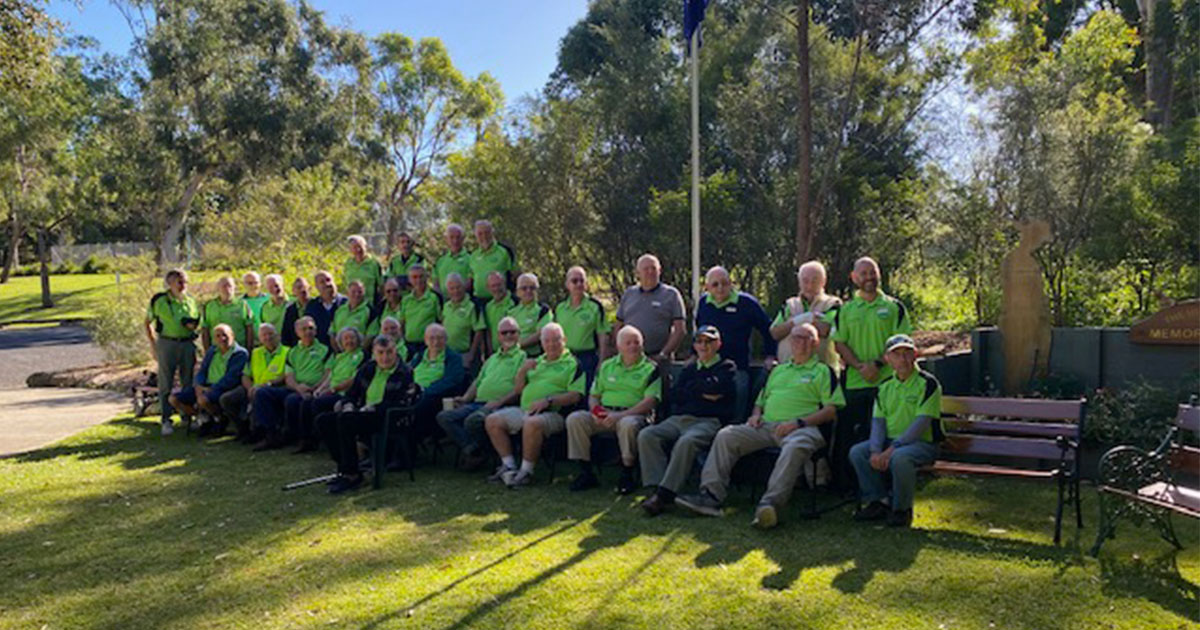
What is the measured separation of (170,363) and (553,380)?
4938 mm

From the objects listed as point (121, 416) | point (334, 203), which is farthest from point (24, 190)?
point (121, 416)

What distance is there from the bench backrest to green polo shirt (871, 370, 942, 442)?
0.30m

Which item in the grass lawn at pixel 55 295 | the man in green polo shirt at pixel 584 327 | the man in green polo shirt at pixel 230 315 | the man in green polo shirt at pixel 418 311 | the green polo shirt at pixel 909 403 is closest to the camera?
the green polo shirt at pixel 909 403

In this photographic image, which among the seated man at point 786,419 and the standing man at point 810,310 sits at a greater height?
the standing man at point 810,310

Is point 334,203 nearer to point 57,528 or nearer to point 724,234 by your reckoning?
point 724,234

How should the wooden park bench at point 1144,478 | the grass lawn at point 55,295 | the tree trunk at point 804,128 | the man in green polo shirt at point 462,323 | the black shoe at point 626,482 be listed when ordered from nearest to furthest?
the wooden park bench at point 1144,478 < the black shoe at point 626,482 < the man in green polo shirt at point 462,323 < the tree trunk at point 804,128 < the grass lawn at point 55,295

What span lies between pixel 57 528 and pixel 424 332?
132 inches

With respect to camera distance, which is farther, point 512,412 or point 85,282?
point 85,282

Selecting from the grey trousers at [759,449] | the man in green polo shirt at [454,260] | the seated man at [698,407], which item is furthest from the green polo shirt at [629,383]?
the man in green polo shirt at [454,260]

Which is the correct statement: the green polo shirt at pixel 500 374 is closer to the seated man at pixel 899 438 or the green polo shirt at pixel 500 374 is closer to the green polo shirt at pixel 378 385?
the green polo shirt at pixel 378 385

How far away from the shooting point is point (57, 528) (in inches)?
228

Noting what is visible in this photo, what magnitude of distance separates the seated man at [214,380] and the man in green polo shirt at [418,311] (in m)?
1.97

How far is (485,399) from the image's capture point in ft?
23.6

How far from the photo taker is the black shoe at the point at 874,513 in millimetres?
5336
